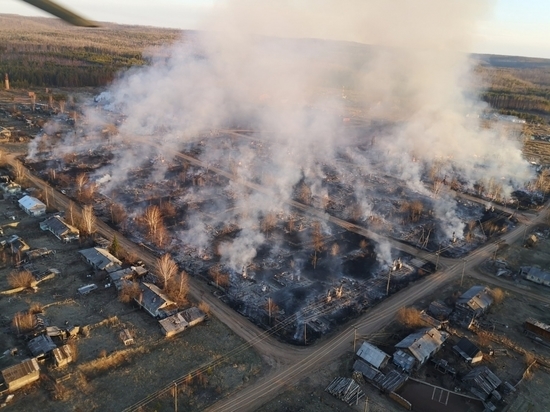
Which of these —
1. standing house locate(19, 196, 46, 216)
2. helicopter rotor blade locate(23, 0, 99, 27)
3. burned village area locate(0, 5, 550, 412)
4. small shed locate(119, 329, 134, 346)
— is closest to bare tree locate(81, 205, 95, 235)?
burned village area locate(0, 5, 550, 412)

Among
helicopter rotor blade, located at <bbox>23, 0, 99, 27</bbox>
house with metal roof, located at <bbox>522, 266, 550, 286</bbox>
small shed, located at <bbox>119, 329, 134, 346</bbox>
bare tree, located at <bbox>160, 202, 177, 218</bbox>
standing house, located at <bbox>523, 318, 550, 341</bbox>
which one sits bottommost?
small shed, located at <bbox>119, 329, 134, 346</bbox>

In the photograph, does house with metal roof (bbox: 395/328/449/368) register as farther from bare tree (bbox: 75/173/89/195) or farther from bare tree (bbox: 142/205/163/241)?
bare tree (bbox: 75/173/89/195)

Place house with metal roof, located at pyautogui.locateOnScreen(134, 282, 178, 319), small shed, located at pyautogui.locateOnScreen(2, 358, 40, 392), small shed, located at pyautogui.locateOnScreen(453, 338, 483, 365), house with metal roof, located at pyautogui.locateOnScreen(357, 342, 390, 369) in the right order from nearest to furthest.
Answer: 1. small shed, located at pyautogui.locateOnScreen(2, 358, 40, 392)
2. house with metal roof, located at pyautogui.locateOnScreen(357, 342, 390, 369)
3. small shed, located at pyautogui.locateOnScreen(453, 338, 483, 365)
4. house with metal roof, located at pyautogui.locateOnScreen(134, 282, 178, 319)

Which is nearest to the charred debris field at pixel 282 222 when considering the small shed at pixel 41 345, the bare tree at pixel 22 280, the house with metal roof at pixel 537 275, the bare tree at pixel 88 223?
the bare tree at pixel 88 223

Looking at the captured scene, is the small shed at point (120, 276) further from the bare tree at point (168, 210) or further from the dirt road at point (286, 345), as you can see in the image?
the bare tree at point (168, 210)

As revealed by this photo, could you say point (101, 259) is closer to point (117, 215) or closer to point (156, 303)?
point (156, 303)

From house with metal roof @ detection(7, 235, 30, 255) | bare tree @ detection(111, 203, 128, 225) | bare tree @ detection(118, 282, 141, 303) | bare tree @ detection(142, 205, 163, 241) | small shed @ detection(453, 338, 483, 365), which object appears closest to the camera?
small shed @ detection(453, 338, 483, 365)
